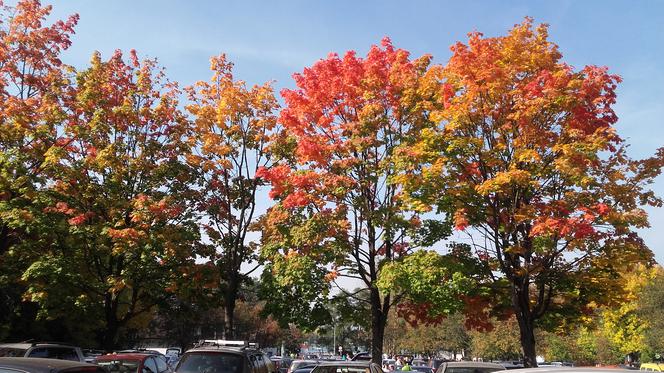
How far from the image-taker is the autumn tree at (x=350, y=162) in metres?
19.3

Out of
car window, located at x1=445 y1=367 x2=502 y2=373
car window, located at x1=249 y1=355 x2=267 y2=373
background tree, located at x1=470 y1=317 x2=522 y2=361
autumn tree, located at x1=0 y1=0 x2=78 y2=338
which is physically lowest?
background tree, located at x1=470 y1=317 x2=522 y2=361

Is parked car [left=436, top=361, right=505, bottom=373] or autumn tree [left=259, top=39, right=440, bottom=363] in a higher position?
autumn tree [left=259, top=39, right=440, bottom=363]

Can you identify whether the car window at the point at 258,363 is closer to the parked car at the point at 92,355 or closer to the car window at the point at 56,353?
the parked car at the point at 92,355

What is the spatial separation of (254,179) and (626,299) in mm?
14812

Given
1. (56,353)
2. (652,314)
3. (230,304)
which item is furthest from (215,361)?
(652,314)

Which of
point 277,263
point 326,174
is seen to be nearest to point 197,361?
point 277,263

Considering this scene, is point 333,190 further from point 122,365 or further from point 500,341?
point 500,341

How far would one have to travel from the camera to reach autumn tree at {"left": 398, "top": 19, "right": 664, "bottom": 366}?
648 inches

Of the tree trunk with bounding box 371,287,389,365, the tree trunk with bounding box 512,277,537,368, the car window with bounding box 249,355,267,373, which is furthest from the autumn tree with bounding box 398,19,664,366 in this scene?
the car window with bounding box 249,355,267,373

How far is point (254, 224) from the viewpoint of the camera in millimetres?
23078

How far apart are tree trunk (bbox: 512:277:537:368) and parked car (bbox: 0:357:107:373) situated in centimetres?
1555

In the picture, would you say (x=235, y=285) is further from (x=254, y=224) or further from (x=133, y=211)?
(x=133, y=211)

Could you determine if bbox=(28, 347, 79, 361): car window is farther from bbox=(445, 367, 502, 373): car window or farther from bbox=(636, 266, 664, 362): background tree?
bbox=(636, 266, 664, 362): background tree

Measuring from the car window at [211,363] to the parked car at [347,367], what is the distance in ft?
7.39
